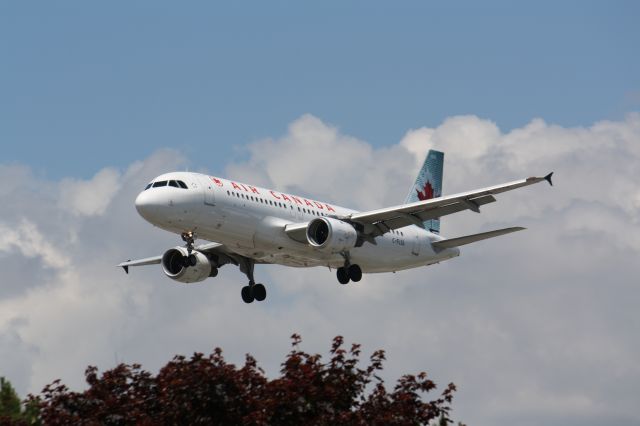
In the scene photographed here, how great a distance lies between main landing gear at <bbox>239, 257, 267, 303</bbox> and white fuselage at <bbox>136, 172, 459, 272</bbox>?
2.59m

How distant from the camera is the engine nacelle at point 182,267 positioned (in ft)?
214

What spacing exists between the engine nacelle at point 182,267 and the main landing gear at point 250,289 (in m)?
2.36

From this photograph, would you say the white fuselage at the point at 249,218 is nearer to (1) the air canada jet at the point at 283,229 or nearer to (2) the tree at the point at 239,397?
(1) the air canada jet at the point at 283,229

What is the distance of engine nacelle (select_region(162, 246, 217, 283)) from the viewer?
65.2 meters

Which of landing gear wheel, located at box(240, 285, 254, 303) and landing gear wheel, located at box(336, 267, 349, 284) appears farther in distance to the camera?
landing gear wheel, located at box(240, 285, 254, 303)

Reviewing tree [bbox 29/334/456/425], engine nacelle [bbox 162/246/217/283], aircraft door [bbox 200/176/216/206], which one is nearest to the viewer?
tree [bbox 29/334/456/425]

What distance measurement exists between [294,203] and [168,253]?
23.9ft

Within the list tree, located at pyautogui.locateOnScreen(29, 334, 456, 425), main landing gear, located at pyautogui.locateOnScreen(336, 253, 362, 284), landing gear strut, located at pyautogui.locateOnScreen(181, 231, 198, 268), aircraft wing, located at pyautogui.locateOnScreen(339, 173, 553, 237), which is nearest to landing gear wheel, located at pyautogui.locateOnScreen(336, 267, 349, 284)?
main landing gear, located at pyautogui.locateOnScreen(336, 253, 362, 284)

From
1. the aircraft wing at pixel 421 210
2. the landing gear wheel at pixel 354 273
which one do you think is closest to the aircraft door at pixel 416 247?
the aircraft wing at pixel 421 210

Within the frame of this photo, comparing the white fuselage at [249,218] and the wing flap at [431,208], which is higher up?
the wing flap at [431,208]

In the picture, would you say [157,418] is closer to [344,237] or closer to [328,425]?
[328,425]

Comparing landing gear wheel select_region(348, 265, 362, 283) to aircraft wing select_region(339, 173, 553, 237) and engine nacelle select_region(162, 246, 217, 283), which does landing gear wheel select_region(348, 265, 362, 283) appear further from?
engine nacelle select_region(162, 246, 217, 283)

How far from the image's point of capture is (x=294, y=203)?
6256 centimetres

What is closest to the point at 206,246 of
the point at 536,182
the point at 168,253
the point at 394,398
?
the point at 168,253
